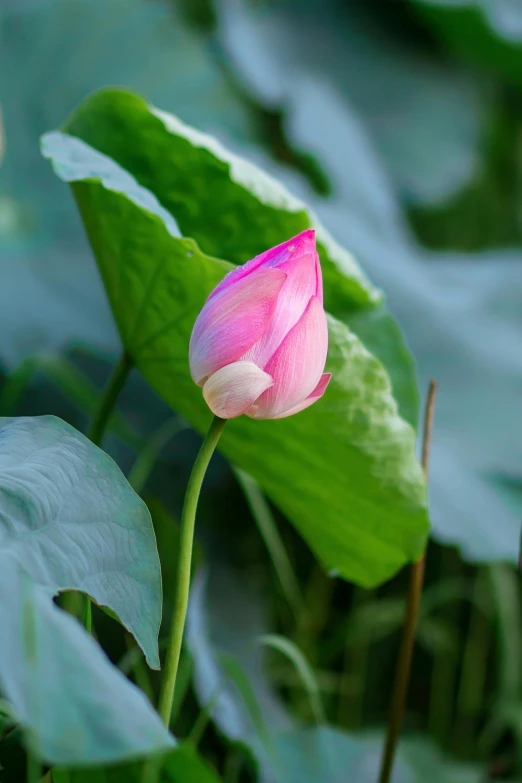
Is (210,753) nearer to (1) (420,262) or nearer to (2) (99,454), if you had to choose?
(2) (99,454)

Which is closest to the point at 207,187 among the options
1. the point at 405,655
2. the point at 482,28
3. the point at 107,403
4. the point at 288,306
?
the point at 107,403

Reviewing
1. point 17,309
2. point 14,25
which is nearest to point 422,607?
point 17,309

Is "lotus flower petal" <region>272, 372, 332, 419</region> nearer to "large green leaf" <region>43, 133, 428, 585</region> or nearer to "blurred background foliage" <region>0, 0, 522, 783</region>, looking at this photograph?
"large green leaf" <region>43, 133, 428, 585</region>

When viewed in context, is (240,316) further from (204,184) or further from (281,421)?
(204,184)

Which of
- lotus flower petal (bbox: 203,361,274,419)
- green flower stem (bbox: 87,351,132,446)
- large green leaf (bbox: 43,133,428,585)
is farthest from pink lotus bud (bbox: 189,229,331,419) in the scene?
green flower stem (bbox: 87,351,132,446)

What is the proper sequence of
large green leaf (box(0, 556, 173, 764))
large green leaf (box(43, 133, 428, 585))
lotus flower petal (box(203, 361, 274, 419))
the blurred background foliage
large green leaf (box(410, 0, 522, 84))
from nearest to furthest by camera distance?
large green leaf (box(0, 556, 173, 764)), lotus flower petal (box(203, 361, 274, 419)), large green leaf (box(43, 133, 428, 585)), the blurred background foliage, large green leaf (box(410, 0, 522, 84))

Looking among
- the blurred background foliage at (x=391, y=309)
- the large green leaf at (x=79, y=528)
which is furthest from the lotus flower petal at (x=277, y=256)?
the blurred background foliage at (x=391, y=309)

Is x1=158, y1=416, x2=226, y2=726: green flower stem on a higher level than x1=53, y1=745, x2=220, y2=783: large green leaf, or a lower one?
higher
